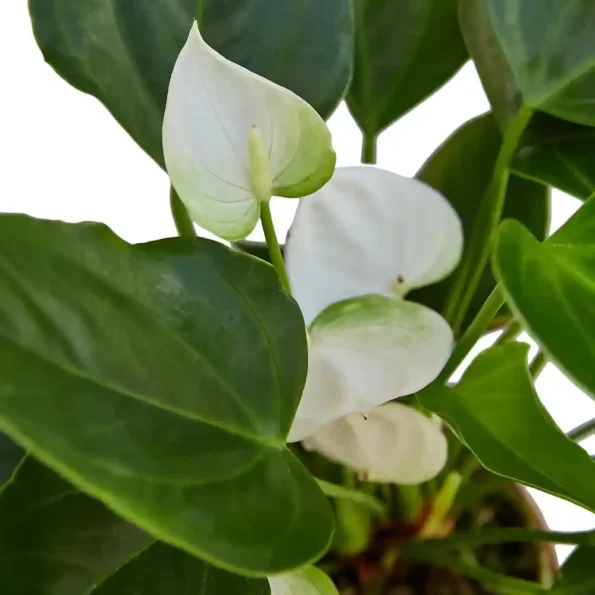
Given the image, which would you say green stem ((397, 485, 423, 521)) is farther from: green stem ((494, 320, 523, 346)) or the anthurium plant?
green stem ((494, 320, 523, 346))

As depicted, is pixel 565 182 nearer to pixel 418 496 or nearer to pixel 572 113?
pixel 572 113

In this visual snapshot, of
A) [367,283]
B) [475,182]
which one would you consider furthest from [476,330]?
[475,182]

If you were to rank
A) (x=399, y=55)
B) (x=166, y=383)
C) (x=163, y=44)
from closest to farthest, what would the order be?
(x=166, y=383), (x=163, y=44), (x=399, y=55)

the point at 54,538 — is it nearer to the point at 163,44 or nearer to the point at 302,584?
the point at 302,584

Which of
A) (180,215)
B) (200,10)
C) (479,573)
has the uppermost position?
(200,10)

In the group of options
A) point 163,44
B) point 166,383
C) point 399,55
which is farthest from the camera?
point 399,55

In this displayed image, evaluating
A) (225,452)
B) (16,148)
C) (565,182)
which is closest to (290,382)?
(225,452)

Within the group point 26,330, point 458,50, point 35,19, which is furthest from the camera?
point 458,50
